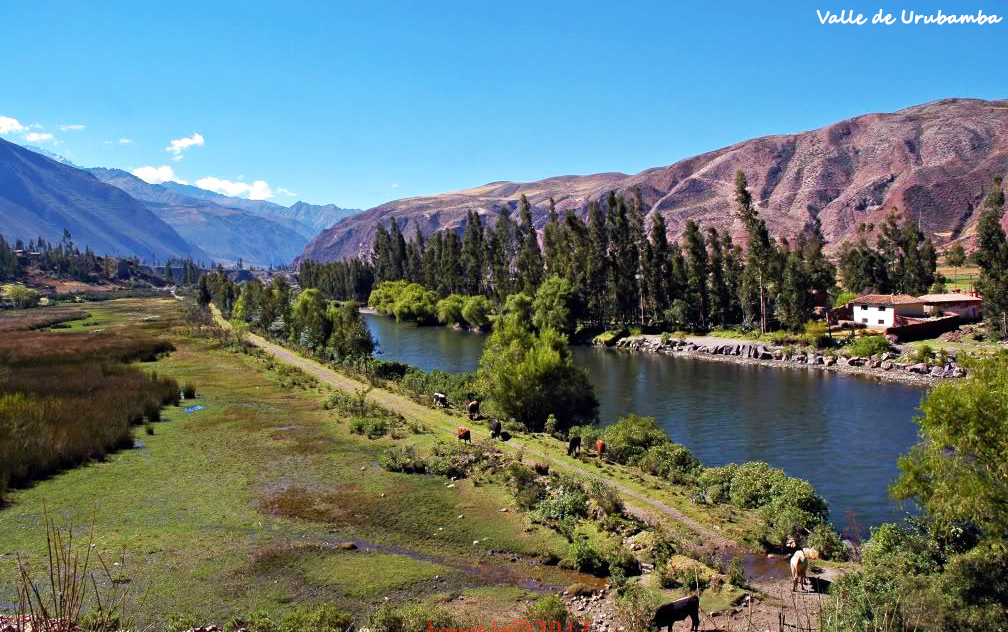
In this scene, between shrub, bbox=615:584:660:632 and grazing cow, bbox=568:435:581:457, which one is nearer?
shrub, bbox=615:584:660:632

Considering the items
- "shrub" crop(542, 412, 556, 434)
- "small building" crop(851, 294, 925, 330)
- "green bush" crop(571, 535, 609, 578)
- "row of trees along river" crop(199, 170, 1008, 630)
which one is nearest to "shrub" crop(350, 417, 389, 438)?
"row of trees along river" crop(199, 170, 1008, 630)

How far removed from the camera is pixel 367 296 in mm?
195875

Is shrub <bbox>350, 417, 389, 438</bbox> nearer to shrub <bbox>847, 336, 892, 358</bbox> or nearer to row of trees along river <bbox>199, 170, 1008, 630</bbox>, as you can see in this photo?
row of trees along river <bbox>199, 170, 1008, 630</bbox>

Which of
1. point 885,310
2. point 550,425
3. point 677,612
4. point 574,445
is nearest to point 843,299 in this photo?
point 885,310

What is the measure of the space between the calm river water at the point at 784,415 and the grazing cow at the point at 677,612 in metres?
15.9

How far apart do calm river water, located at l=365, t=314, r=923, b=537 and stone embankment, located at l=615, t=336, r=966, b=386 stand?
2894mm

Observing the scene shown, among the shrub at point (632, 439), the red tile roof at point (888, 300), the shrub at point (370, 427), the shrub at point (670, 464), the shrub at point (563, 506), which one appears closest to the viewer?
the shrub at point (563, 506)

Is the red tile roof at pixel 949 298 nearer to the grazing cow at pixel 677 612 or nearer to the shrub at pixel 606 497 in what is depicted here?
the shrub at pixel 606 497

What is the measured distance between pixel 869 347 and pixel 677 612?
217ft

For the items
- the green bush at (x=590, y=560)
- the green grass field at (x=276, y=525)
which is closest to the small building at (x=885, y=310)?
the green grass field at (x=276, y=525)

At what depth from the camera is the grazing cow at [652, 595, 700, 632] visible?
1650 centimetres

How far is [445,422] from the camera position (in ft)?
140

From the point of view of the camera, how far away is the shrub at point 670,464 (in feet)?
103

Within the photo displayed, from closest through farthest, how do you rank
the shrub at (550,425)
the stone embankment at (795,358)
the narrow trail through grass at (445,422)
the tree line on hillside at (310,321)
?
1. the narrow trail through grass at (445,422)
2. the shrub at (550,425)
3. the stone embankment at (795,358)
4. the tree line on hillside at (310,321)
